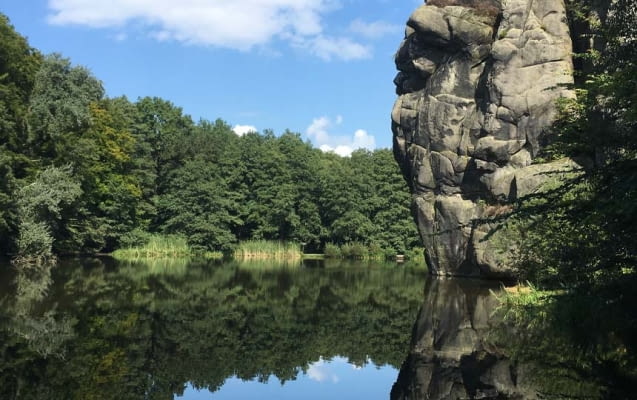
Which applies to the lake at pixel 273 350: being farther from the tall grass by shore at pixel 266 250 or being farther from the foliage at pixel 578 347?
the tall grass by shore at pixel 266 250

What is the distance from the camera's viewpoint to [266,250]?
57750mm

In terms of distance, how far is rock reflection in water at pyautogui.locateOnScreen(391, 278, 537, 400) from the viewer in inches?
383

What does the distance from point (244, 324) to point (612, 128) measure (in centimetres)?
1160

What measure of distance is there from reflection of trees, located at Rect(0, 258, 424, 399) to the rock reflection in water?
0.68m

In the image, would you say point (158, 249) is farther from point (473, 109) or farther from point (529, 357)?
point (529, 357)

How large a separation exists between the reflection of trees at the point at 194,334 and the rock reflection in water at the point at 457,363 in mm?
679

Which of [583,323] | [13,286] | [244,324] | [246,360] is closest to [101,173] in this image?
[13,286]

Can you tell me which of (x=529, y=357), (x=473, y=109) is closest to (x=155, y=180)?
(x=473, y=109)

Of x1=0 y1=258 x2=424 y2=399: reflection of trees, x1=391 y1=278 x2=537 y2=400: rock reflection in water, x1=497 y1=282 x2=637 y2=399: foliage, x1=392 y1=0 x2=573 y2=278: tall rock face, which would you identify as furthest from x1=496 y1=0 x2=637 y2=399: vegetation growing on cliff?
x1=392 y1=0 x2=573 y2=278: tall rock face

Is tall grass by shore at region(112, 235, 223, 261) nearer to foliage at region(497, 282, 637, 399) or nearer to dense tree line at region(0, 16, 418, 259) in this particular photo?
dense tree line at region(0, 16, 418, 259)

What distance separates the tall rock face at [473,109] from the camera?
31.7m

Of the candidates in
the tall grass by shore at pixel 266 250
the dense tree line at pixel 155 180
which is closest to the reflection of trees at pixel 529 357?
the dense tree line at pixel 155 180

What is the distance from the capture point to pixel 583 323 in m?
11.5

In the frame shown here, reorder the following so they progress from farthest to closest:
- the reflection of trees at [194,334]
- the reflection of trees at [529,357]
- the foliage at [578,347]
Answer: the reflection of trees at [194,334] → the reflection of trees at [529,357] → the foliage at [578,347]
